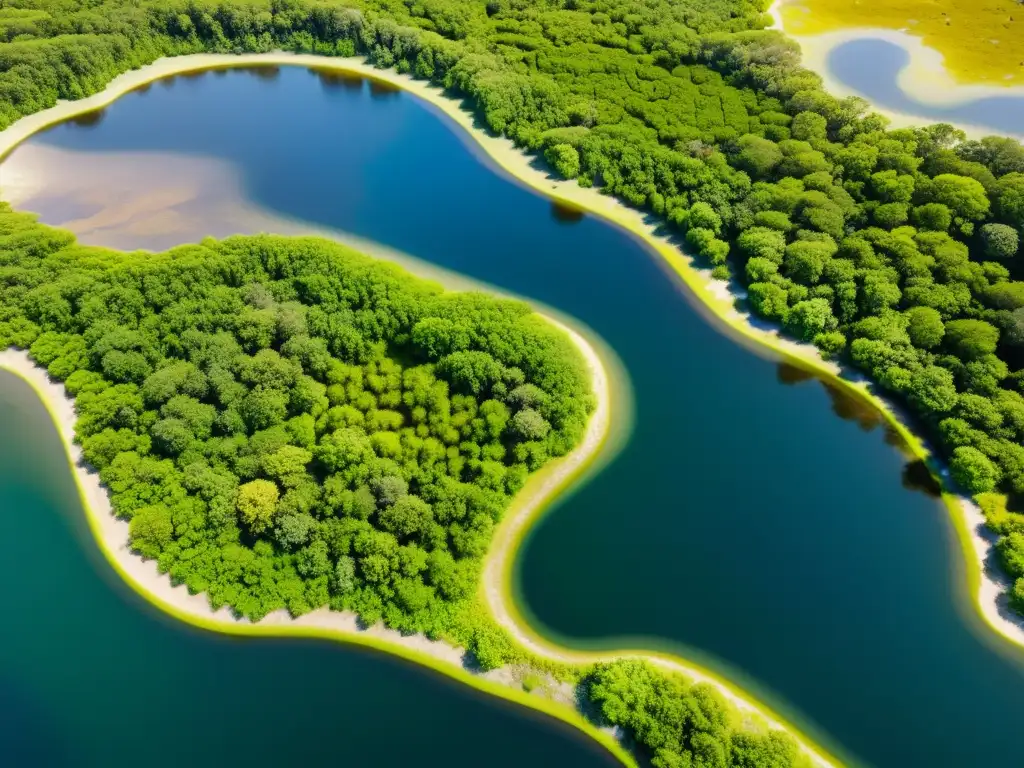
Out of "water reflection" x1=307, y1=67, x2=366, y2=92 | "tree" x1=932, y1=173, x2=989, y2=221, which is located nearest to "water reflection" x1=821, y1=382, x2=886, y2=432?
"tree" x1=932, y1=173, x2=989, y2=221

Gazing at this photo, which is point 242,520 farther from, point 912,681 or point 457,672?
point 912,681

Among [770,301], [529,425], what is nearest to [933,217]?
[770,301]

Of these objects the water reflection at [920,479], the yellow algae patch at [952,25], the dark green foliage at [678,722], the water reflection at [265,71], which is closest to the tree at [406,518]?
the dark green foliage at [678,722]

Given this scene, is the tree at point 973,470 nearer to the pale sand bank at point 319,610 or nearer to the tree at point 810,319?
the tree at point 810,319

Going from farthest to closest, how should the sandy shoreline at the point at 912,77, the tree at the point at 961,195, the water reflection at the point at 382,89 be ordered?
the water reflection at the point at 382,89 → the sandy shoreline at the point at 912,77 → the tree at the point at 961,195

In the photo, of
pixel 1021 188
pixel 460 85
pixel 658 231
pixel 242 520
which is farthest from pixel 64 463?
pixel 1021 188

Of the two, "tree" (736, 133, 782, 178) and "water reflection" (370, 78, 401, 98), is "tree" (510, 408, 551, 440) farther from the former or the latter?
"water reflection" (370, 78, 401, 98)

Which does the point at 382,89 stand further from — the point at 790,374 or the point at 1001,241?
the point at 1001,241
